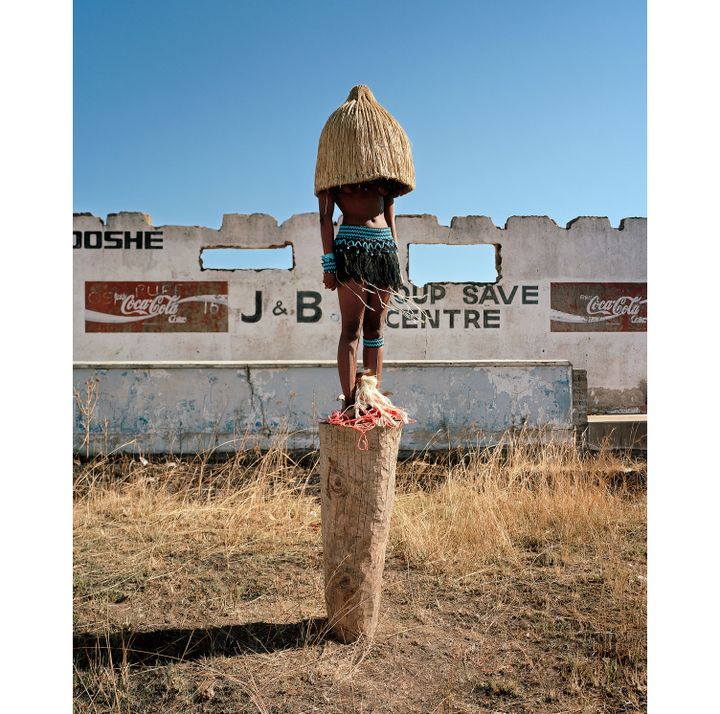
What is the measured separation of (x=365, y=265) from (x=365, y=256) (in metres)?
0.05

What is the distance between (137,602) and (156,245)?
9.56 metres

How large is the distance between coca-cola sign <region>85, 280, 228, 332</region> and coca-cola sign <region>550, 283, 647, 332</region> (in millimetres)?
6293

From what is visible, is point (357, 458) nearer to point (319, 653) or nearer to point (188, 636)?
point (319, 653)

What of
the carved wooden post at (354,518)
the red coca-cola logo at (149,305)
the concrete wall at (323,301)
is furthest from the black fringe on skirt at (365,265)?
the red coca-cola logo at (149,305)

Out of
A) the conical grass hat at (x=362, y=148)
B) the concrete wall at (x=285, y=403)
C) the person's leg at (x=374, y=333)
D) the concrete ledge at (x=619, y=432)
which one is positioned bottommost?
the concrete ledge at (x=619, y=432)

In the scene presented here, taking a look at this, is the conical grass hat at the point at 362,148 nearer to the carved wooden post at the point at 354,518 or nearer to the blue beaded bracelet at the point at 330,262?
the blue beaded bracelet at the point at 330,262

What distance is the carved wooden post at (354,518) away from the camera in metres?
2.89

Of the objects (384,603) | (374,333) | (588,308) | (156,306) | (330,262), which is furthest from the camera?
(588,308)

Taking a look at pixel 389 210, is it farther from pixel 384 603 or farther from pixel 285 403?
pixel 285 403

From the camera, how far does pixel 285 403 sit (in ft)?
21.9

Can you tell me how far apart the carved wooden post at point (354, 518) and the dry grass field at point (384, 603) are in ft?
0.55

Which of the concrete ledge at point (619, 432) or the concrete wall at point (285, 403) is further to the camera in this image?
the concrete ledge at point (619, 432)

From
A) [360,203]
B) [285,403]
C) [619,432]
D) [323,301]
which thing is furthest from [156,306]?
[360,203]

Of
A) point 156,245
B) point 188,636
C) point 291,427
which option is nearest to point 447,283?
point 156,245
